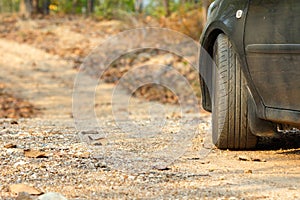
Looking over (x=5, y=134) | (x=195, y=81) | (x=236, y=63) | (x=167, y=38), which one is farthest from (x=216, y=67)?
(x=167, y=38)

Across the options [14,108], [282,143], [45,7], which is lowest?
[14,108]

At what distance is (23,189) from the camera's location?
349cm

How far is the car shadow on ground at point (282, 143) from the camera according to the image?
4967 mm

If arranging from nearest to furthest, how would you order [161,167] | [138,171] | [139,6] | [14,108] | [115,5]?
[138,171] → [161,167] → [14,108] → [139,6] → [115,5]

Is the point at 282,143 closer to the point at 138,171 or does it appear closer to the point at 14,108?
the point at 138,171

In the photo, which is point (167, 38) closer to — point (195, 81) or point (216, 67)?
point (195, 81)

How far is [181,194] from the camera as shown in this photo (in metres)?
3.48

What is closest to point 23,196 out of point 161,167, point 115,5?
point 161,167

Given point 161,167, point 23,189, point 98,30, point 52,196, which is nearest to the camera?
point 52,196

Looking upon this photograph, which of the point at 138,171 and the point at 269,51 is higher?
the point at 269,51

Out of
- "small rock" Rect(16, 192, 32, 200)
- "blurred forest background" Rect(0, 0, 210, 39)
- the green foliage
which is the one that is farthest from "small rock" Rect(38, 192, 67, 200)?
the green foliage

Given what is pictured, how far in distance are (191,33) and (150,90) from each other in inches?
120

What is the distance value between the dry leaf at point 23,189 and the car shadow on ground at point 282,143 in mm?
1955

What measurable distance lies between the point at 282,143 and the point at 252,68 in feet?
3.64
